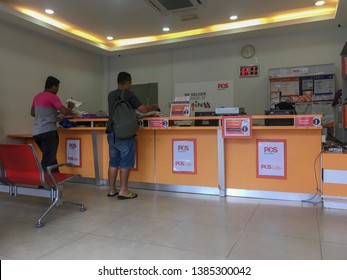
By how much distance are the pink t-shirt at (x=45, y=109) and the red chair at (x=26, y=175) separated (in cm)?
89

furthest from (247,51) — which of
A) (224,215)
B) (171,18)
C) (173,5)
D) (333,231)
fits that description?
(333,231)

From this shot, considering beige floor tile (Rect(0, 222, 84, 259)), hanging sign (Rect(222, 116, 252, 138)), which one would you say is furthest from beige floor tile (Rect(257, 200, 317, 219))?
beige floor tile (Rect(0, 222, 84, 259))

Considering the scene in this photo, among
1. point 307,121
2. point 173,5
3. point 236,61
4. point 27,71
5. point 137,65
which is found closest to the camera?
point 307,121

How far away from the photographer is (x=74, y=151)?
453 centimetres

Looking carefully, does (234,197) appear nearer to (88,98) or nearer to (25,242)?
(25,242)

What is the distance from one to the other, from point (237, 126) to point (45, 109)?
2375mm

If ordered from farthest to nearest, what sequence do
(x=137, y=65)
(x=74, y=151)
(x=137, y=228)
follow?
1. (x=137, y=65)
2. (x=74, y=151)
3. (x=137, y=228)

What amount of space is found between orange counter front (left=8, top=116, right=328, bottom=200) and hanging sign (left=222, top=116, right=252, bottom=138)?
0.29 feet

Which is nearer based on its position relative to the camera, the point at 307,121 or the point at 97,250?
the point at 97,250

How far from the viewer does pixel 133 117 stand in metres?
3.36

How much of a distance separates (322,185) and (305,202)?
0.97 ft

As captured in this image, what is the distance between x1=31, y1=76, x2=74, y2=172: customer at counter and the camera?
3.59 metres

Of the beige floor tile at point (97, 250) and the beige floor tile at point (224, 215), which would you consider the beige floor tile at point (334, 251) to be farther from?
the beige floor tile at point (97, 250)

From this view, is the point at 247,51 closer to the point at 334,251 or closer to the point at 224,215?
the point at 224,215
